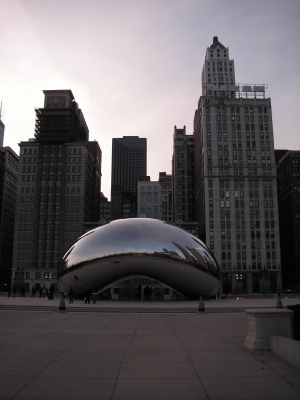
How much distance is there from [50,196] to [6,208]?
35.1 m

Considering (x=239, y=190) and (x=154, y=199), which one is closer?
(x=239, y=190)

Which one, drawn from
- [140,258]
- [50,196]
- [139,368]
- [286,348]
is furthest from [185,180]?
[139,368]

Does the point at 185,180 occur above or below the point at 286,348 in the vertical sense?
Result: above

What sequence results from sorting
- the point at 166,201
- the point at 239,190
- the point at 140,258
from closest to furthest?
1. the point at 140,258
2. the point at 239,190
3. the point at 166,201

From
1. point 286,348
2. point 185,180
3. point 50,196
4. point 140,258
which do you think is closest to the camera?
point 286,348

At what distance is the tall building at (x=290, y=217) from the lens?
115562 mm

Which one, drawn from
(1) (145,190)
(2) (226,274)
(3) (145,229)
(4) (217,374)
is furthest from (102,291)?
(1) (145,190)

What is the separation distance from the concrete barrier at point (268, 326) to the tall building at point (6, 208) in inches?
4724

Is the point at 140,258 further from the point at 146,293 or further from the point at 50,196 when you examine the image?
the point at 50,196

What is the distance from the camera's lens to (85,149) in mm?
108188

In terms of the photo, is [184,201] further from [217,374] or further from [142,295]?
[217,374]

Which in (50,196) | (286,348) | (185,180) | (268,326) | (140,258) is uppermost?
(185,180)

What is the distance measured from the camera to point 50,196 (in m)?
105

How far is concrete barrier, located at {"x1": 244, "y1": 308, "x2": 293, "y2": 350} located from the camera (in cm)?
982
